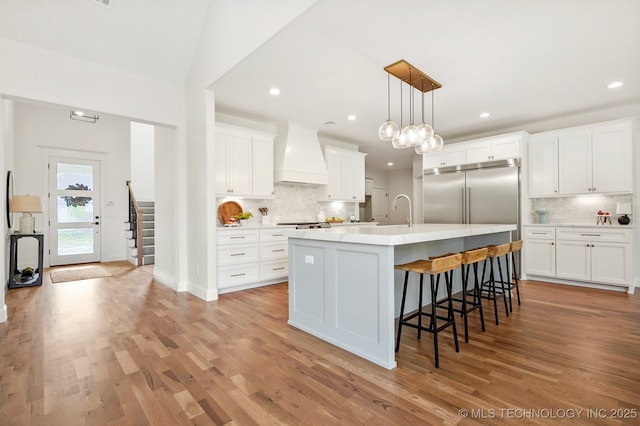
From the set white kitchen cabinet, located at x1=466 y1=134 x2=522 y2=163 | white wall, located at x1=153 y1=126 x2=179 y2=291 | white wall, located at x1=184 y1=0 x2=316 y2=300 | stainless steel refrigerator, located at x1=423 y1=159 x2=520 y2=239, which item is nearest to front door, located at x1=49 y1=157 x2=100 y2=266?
white wall, located at x1=153 y1=126 x2=179 y2=291

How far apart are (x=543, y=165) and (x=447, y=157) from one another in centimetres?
155

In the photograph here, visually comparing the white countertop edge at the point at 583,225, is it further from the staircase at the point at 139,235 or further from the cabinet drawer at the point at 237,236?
the staircase at the point at 139,235

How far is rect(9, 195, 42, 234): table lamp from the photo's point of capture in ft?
15.7

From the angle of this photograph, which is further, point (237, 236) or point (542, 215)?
point (542, 215)

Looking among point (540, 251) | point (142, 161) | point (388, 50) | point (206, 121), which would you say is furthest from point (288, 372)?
point (142, 161)

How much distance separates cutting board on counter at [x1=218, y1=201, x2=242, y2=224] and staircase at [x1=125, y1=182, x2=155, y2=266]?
284 centimetres

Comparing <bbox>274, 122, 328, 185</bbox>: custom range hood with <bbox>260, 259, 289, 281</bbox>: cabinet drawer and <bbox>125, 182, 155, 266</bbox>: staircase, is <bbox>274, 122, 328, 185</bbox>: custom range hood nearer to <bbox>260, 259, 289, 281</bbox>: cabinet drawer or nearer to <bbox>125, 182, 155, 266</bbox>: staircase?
<bbox>260, 259, 289, 281</bbox>: cabinet drawer

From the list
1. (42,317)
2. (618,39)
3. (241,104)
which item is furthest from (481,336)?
(42,317)

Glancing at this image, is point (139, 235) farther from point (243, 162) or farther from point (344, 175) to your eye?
point (344, 175)

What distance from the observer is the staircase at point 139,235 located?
265 inches

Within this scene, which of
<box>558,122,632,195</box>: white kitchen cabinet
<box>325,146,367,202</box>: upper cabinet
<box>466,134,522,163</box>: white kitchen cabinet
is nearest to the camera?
<box>558,122,632,195</box>: white kitchen cabinet

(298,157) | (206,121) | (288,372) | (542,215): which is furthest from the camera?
(298,157)

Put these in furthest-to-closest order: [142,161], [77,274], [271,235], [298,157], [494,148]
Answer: [142,161]
[77,274]
[298,157]
[494,148]
[271,235]

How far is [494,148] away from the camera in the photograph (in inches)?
217
